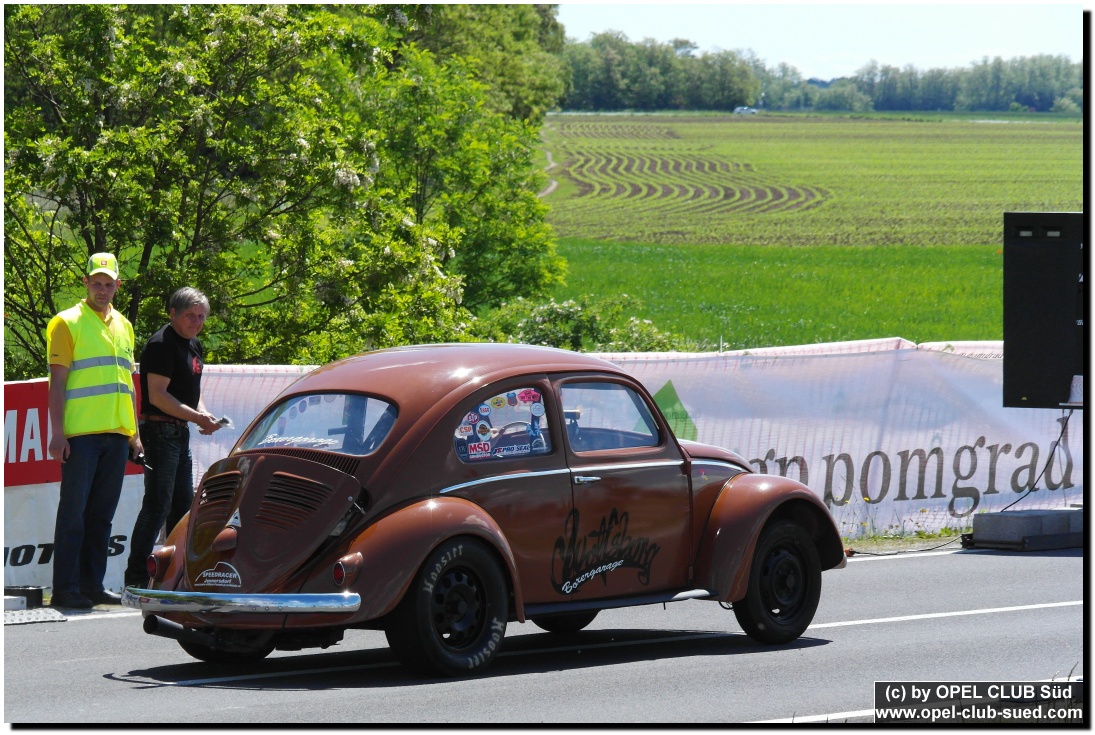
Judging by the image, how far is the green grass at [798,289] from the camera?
144 ft

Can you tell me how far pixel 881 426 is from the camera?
14.3m

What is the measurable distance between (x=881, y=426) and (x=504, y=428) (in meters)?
7.20

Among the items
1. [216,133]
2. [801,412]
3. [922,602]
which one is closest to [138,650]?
[922,602]

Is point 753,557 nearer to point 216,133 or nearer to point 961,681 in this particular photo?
point 961,681

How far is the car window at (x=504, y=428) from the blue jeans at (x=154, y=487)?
120 inches

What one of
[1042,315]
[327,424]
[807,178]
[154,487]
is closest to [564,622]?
[327,424]

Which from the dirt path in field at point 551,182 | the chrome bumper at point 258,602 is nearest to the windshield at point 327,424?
the chrome bumper at point 258,602

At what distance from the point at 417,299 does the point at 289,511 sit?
11827mm

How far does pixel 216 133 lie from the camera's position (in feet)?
57.2

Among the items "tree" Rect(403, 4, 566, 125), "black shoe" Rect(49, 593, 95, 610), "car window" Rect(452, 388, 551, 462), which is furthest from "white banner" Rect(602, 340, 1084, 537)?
"tree" Rect(403, 4, 566, 125)

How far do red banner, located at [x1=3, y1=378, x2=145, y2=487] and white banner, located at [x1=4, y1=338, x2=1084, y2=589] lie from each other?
186 inches

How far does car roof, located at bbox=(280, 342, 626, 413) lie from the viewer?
308 inches

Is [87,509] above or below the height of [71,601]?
above

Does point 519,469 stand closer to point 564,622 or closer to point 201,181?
point 564,622
